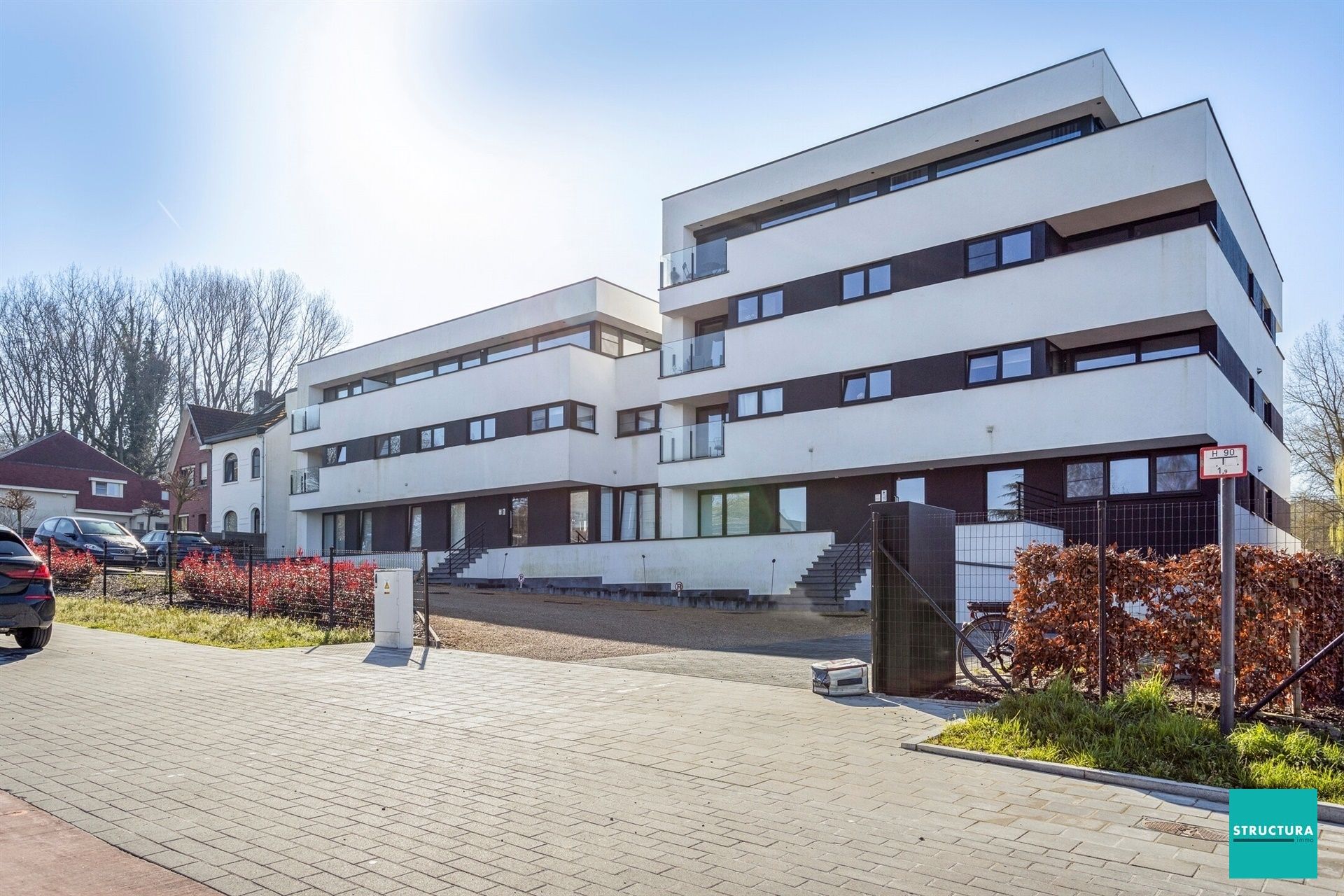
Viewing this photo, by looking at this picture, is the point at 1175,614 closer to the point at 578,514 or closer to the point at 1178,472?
the point at 1178,472

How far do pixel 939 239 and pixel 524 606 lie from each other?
13.0 m

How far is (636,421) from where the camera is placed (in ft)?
109

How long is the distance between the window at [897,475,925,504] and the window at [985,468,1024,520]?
1.66 meters

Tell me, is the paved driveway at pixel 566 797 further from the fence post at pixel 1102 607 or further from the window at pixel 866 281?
the window at pixel 866 281

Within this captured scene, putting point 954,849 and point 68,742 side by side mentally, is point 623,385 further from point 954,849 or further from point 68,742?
point 954,849

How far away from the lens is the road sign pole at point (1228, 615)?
7.64m

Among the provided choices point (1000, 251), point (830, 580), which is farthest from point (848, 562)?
point (1000, 251)

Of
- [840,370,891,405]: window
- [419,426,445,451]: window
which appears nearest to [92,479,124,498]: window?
[419,426,445,451]: window

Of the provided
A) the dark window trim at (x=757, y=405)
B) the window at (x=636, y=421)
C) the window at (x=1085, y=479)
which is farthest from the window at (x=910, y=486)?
the window at (x=636, y=421)

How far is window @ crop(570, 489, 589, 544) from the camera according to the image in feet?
109

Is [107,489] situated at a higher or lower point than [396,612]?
higher

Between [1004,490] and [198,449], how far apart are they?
43.6m

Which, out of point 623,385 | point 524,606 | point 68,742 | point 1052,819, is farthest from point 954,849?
point 623,385

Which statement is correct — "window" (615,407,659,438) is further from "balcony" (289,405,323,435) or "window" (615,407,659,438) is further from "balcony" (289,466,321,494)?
"balcony" (289,405,323,435)
